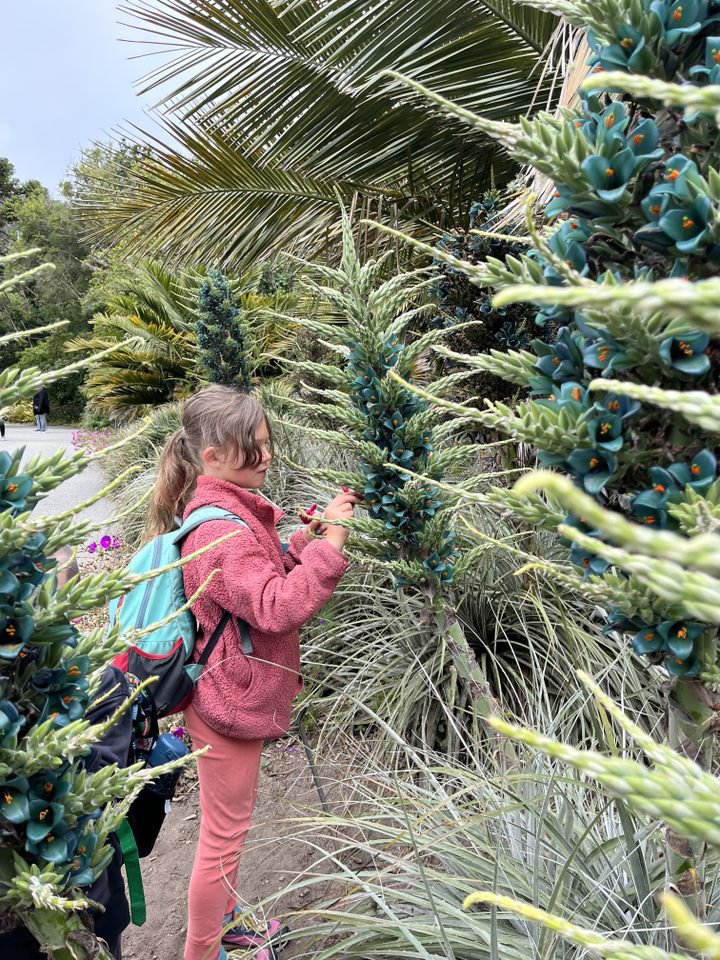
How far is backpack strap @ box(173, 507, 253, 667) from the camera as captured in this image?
198 cm

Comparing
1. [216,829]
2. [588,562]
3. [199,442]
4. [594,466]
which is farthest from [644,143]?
[216,829]

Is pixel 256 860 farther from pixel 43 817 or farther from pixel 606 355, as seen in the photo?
pixel 606 355

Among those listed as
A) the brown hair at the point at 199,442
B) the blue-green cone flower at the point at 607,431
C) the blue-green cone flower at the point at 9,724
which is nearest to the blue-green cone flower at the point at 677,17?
the blue-green cone flower at the point at 607,431

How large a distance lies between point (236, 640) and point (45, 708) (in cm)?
101

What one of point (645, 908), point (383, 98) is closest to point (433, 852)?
point (645, 908)

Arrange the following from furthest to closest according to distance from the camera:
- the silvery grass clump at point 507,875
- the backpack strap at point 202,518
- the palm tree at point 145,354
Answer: the palm tree at point 145,354
the backpack strap at point 202,518
the silvery grass clump at point 507,875

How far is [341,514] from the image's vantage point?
2143mm

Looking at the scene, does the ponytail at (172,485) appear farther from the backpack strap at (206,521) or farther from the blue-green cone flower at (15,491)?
the blue-green cone flower at (15,491)

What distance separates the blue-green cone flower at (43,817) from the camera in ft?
3.19

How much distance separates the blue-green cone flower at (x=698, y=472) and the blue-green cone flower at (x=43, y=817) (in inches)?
43.3

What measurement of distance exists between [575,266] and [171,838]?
319cm

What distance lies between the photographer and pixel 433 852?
174cm

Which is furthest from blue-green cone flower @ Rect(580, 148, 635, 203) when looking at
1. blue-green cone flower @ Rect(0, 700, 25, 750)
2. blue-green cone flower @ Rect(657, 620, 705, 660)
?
blue-green cone flower @ Rect(0, 700, 25, 750)

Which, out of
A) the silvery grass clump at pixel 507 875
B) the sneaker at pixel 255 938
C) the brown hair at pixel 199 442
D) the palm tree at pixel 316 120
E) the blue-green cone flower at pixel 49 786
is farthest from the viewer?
the palm tree at pixel 316 120
